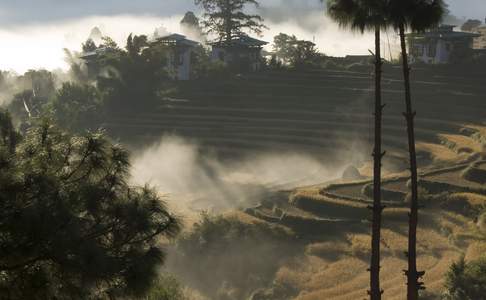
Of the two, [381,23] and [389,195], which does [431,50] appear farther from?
[381,23]

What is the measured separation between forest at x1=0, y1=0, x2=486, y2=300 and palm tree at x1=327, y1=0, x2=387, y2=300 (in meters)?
0.06

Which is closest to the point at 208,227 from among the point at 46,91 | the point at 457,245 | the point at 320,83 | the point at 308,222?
the point at 308,222

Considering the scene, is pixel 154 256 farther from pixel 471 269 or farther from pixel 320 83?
pixel 320 83

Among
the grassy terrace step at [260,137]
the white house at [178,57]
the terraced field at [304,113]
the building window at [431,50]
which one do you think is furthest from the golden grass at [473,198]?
the white house at [178,57]

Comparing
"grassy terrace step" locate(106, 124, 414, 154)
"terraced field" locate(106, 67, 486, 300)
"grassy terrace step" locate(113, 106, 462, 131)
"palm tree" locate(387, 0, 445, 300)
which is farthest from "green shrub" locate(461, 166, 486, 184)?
"palm tree" locate(387, 0, 445, 300)

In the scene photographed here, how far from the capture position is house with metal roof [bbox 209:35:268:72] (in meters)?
89.3

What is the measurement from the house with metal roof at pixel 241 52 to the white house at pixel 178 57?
6.08 metres

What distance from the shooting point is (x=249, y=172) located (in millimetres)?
56156

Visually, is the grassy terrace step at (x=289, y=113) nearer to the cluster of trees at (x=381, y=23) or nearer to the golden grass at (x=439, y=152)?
the golden grass at (x=439, y=152)

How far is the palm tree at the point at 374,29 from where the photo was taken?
1778 centimetres

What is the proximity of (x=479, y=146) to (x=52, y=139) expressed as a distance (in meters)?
46.1

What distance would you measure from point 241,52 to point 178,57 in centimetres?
978

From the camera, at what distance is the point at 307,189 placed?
4366cm

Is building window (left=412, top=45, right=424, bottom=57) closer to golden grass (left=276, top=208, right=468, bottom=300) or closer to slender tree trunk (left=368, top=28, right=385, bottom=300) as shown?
golden grass (left=276, top=208, right=468, bottom=300)
